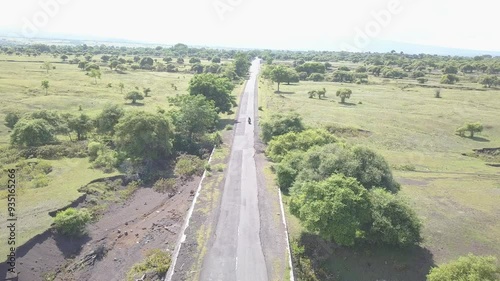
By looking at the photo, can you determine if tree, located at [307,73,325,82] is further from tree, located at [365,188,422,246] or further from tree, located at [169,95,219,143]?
tree, located at [365,188,422,246]

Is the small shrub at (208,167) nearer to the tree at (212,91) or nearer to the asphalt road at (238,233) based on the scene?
the asphalt road at (238,233)

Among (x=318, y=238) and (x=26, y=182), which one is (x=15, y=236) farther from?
(x=318, y=238)

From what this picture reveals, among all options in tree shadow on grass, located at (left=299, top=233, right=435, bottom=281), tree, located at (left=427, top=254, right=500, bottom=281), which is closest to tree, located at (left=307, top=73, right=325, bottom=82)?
tree shadow on grass, located at (left=299, top=233, right=435, bottom=281)

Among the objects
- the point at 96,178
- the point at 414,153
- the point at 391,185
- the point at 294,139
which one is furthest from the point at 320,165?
the point at 414,153

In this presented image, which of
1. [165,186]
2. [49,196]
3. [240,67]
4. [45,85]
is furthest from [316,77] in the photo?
[49,196]

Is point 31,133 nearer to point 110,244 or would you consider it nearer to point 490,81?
point 110,244
